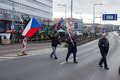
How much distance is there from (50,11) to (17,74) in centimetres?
9752

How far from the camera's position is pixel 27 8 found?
79562 millimetres

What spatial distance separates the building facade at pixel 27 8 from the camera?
60553mm

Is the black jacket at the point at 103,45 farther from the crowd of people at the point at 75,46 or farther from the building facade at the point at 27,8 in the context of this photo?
the building facade at the point at 27,8

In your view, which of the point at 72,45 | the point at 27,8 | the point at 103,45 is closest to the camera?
the point at 103,45

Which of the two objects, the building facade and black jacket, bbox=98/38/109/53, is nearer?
black jacket, bbox=98/38/109/53

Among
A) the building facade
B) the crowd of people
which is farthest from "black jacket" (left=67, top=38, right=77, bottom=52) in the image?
the building facade

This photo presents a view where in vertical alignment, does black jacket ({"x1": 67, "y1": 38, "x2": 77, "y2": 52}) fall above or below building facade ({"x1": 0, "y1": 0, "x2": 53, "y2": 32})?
below

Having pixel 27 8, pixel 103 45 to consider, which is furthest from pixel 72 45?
pixel 27 8

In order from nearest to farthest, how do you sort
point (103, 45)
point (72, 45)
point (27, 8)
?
point (103, 45), point (72, 45), point (27, 8)

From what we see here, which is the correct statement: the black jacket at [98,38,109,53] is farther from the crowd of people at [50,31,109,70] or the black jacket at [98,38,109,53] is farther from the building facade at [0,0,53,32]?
the building facade at [0,0,53,32]

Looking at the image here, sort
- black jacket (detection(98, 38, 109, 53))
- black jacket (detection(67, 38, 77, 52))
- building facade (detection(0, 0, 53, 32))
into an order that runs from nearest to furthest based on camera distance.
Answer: black jacket (detection(98, 38, 109, 53)), black jacket (detection(67, 38, 77, 52)), building facade (detection(0, 0, 53, 32))

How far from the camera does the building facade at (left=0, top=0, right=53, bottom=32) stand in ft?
199

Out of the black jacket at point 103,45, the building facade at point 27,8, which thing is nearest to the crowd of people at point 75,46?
the black jacket at point 103,45

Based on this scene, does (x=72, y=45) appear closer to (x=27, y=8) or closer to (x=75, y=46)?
(x=75, y=46)
